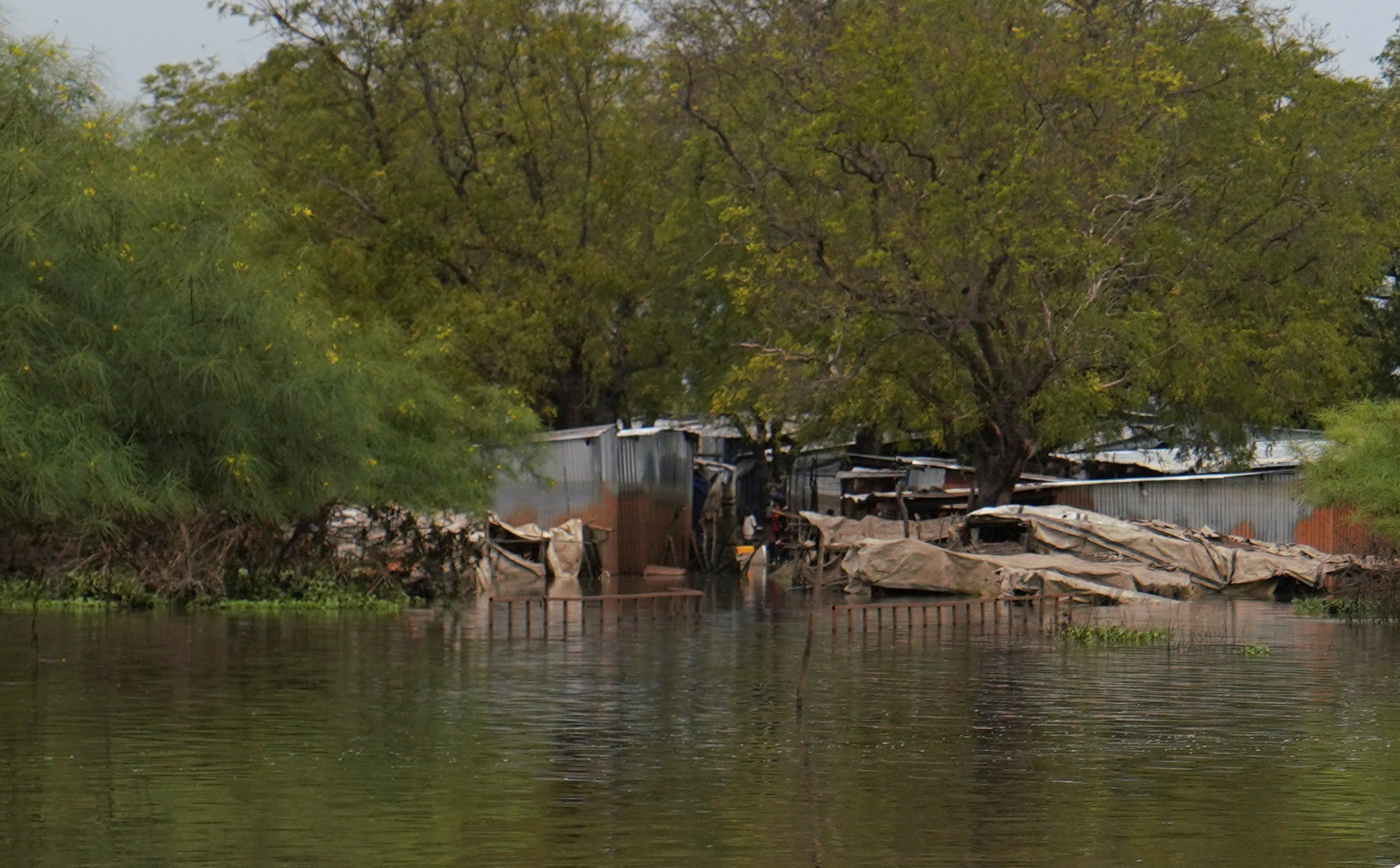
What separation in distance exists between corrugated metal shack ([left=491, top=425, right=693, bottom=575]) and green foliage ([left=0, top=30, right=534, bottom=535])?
2110cm

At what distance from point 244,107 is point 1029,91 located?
24009 mm

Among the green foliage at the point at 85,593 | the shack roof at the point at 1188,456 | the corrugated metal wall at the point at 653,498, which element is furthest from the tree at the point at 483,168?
the green foliage at the point at 85,593

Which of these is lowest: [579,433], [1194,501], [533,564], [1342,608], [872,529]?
[1342,608]

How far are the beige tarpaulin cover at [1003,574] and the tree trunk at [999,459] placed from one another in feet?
12.4

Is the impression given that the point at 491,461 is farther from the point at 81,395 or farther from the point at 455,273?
the point at 81,395

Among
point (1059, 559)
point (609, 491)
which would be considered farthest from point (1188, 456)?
point (609, 491)

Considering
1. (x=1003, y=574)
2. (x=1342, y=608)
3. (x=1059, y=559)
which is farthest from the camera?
(x=1059, y=559)

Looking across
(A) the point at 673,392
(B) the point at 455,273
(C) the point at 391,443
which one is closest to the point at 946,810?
(C) the point at 391,443

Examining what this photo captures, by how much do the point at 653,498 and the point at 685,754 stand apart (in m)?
37.5

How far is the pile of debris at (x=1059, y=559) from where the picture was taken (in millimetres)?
39250

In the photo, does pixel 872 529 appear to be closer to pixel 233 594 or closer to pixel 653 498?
pixel 653 498

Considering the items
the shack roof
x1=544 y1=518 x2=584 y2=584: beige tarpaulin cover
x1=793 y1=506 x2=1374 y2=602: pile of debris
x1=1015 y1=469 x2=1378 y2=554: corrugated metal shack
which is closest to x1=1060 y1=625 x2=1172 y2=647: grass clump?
x1=793 y1=506 x2=1374 y2=602: pile of debris

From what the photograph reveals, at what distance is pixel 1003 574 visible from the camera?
38938 mm

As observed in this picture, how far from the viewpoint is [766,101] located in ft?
152
